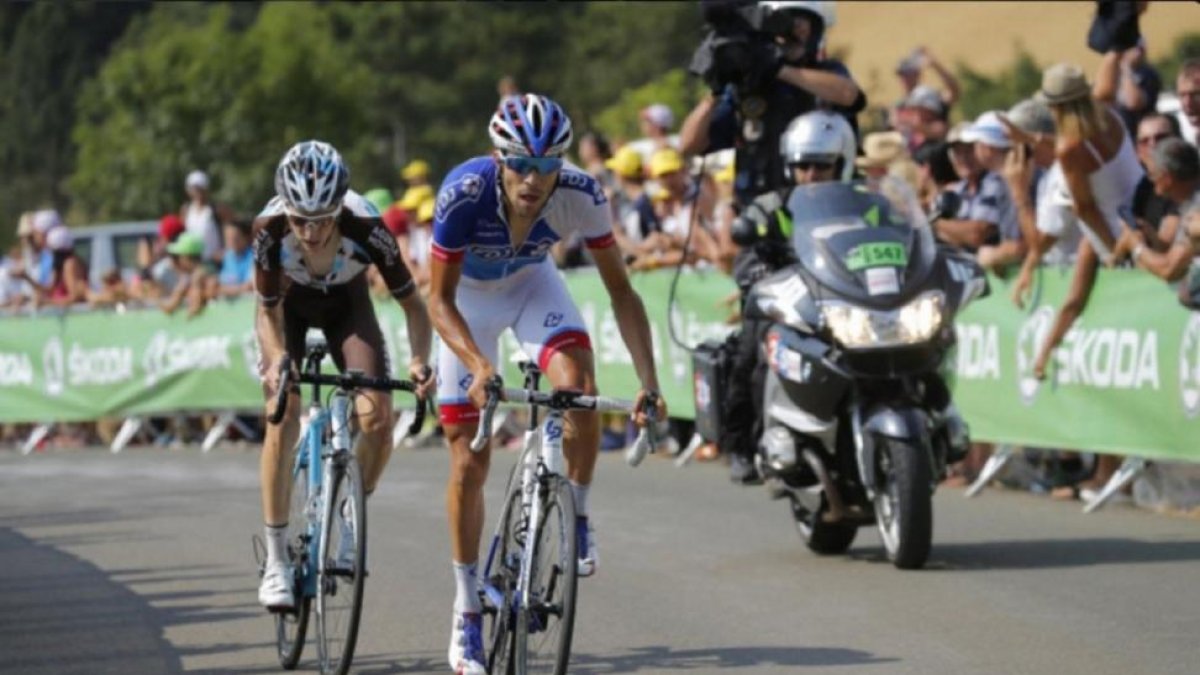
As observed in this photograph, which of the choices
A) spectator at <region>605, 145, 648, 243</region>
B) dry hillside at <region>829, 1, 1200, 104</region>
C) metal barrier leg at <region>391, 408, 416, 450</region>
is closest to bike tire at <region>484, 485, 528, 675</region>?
spectator at <region>605, 145, 648, 243</region>

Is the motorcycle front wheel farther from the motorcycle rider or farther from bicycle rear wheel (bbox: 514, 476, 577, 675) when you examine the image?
bicycle rear wheel (bbox: 514, 476, 577, 675)

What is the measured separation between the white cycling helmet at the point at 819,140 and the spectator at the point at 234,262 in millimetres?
11862

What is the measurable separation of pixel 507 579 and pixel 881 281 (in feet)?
12.2

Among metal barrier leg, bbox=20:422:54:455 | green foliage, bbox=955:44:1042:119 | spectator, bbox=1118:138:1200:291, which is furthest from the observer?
green foliage, bbox=955:44:1042:119

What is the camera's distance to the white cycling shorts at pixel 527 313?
9.32 meters

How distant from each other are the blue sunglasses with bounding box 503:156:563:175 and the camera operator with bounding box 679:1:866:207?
508cm

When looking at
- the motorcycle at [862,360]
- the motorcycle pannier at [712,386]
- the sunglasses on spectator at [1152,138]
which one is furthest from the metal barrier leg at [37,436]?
the motorcycle at [862,360]

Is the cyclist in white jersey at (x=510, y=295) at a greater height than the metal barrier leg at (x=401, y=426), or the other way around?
the cyclist in white jersey at (x=510, y=295)

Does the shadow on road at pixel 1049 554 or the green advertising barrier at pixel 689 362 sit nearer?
the shadow on road at pixel 1049 554

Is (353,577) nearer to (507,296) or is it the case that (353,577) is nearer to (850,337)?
(507,296)

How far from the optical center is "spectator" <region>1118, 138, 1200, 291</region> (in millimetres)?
13656

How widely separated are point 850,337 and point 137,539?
198 inches

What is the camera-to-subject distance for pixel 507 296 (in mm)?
9477

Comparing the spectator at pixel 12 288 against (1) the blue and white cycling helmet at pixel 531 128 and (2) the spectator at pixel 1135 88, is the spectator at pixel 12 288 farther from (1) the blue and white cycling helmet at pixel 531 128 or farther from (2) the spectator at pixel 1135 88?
(1) the blue and white cycling helmet at pixel 531 128
